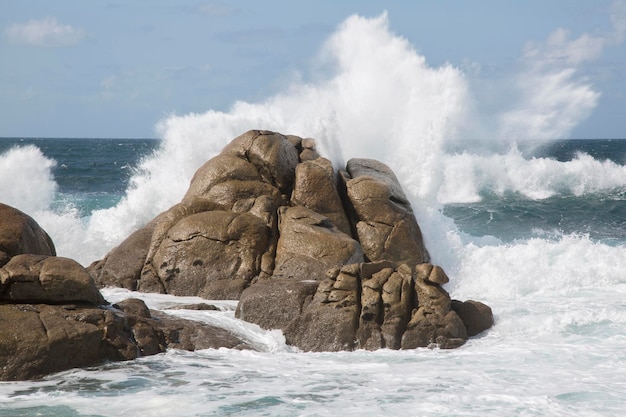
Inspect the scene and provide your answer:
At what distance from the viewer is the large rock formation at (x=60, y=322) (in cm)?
852

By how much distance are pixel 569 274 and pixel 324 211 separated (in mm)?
5002

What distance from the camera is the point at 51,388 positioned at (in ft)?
26.8

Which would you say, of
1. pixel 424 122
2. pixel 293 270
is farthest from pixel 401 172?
pixel 293 270

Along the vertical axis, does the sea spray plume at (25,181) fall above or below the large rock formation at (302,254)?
above

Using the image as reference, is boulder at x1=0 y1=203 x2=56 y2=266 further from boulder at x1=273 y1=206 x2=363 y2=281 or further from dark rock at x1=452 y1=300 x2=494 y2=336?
dark rock at x1=452 y1=300 x2=494 y2=336

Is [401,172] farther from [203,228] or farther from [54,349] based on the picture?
[54,349]

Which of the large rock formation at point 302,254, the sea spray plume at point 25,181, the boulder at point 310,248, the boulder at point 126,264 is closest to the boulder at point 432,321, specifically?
the large rock formation at point 302,254

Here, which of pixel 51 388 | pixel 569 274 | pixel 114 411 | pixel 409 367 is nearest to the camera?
pixel 114 411

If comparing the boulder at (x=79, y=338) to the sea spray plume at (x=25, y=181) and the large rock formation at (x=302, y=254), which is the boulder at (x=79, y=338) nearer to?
the large rock formation at (x=302, y=254)

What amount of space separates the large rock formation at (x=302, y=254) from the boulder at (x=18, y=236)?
2794 mm

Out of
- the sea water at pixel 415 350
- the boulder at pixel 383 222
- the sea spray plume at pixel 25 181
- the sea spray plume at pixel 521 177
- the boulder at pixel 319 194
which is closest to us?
the sea water at pixel 415 350

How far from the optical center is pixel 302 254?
42.0 ft

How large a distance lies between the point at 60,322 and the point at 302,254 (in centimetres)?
480

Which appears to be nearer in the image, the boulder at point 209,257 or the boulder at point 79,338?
the boulder at point 79,338
